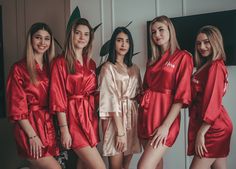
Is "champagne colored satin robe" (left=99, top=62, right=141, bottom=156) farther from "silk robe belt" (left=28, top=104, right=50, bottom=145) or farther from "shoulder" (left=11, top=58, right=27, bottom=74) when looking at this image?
"shoulder" (left=11, top=58, right=27, bottom=74)

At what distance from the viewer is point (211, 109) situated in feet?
5.64

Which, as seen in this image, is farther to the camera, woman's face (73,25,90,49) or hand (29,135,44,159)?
woman's face (73,25,90,49)

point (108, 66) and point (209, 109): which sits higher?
point (108, 66)

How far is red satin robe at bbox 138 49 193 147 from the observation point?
5.83ft

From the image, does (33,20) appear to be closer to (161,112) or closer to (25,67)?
(25,67)

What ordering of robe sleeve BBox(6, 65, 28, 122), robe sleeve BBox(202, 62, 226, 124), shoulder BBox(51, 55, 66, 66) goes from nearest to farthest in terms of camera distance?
robe sleeve BBox(202, 62, 226, 124)
robe sleeve BBox(6, 65, 28, 122)
shoulder BBox(51, 55, 66, 66)

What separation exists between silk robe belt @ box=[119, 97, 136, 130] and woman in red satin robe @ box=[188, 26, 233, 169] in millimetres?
445

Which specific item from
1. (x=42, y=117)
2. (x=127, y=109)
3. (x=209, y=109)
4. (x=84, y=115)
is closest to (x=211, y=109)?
(x=209, y=109)

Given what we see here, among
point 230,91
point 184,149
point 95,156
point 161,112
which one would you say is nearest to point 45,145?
point 95,156

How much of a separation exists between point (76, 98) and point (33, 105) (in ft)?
1.00

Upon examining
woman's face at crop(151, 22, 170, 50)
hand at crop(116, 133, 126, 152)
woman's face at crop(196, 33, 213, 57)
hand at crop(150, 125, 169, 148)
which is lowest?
hand at crop(116, 133, 126, 152)

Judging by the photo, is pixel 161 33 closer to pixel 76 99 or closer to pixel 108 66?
pixel 108 66

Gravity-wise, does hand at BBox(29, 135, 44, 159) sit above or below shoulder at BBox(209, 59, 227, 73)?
below

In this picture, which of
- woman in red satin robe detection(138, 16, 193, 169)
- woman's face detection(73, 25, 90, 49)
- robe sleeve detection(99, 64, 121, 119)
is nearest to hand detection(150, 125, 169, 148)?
woman in red satin robe detection(138, 16, 193, 169)
